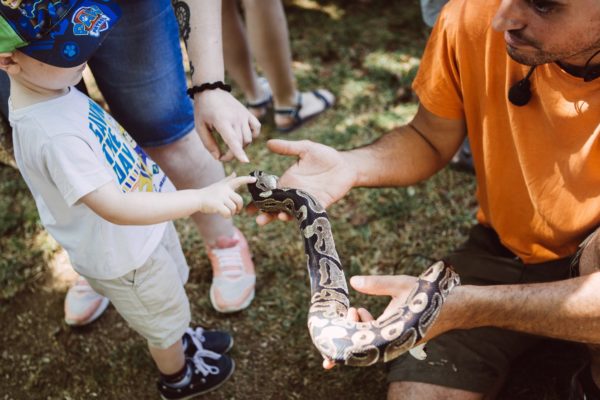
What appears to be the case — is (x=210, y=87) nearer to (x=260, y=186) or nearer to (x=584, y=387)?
(x=260, y=186)

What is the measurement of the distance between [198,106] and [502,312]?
5.53 ft

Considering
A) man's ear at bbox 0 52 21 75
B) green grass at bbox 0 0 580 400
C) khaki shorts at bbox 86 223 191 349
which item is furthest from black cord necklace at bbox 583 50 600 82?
man's ear at bbox 0 52 21 75

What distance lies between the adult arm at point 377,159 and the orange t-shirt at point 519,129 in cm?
17

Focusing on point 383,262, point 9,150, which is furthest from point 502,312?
point 9,150

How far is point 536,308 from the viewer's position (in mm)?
2234

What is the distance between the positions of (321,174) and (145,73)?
105 centimetres

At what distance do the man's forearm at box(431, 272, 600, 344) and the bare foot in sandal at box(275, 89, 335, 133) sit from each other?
10.2ft

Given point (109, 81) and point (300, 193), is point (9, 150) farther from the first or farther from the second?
point (300, 193)

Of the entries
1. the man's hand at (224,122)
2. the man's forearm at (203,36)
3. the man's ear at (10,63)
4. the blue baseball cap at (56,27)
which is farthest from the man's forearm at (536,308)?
the man's ear at (10,63)

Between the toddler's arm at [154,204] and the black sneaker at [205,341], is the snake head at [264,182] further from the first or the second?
the black sneaker at [205,341]

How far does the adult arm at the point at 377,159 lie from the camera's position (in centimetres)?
279

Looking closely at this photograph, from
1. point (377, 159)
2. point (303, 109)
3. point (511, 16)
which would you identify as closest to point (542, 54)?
point (511, 16)

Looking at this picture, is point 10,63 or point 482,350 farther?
point 482,350

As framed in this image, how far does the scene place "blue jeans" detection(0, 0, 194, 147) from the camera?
260 cm
